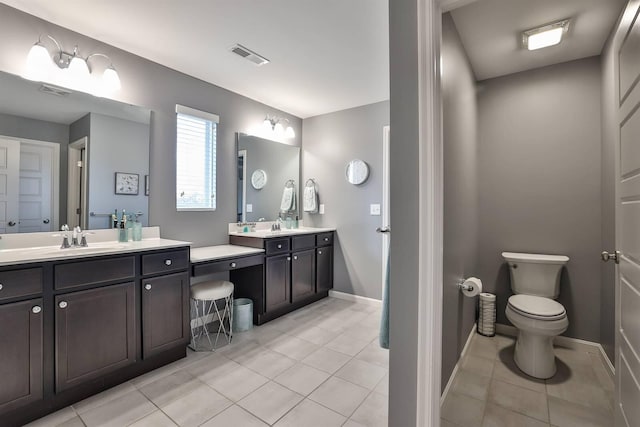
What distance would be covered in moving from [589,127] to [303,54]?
2.41 m

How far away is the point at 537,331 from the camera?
191 centimetres

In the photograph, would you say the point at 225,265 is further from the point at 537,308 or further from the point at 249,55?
the point at 537,308

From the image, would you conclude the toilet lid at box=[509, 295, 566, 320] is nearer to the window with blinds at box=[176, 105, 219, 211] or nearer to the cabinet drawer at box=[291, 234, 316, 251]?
the cabinet drawer at box=[291, 234, 316, 251]

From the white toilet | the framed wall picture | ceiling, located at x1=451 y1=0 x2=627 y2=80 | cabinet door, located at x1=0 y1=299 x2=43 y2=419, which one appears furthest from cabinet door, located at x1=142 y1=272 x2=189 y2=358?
ceiling, located at x1=451 y1=0 x2=627 y2=80

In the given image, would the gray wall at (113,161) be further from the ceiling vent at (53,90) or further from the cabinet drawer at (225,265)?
the cabinet drawer at (225,265)

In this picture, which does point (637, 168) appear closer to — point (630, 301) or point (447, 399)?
point (630, 301)

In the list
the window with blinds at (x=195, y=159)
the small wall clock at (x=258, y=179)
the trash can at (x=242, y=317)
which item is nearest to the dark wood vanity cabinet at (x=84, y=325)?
the trash can at (x=242, y=317)

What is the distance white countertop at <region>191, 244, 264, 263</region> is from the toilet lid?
2.16 metres

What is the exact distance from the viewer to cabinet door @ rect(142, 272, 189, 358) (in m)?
1.98

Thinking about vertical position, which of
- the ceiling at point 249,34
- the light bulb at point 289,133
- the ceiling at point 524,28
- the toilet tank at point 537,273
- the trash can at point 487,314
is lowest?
the trash can at point 487,314

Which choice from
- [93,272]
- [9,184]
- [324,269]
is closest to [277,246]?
[324,269]

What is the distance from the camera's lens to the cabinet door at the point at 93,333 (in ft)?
5.33

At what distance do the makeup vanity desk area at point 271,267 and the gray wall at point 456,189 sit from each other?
1710 mm

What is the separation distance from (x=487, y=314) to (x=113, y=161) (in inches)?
135
